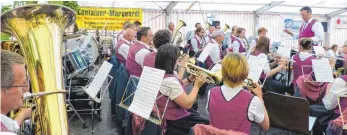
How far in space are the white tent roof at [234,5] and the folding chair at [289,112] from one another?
871 centimetres

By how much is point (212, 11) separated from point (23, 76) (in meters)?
11.7

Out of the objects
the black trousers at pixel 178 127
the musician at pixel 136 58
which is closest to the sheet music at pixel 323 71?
the black trousers at pixel 178 127

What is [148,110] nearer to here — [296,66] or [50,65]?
[50,65]

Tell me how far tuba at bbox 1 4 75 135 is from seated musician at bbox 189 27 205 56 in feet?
19.3

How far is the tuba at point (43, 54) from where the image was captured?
1574mm

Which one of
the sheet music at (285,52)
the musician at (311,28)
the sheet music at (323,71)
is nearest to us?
the sheet music at (323,71)

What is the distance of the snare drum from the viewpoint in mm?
4098

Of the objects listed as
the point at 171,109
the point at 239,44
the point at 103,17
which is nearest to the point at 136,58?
the point at 171,109

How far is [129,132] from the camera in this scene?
281 cm

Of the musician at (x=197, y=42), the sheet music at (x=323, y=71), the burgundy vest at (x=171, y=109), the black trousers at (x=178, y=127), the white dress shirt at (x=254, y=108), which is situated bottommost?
the black trousers at (x=178, y=127)

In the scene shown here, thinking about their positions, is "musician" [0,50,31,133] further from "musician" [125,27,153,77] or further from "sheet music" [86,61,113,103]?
"musician" [125,27,153,77]

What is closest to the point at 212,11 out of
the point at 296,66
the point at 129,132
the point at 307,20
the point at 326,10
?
the point at 326,10

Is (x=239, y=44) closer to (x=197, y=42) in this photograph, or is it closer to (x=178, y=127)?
(x=197, y=42)

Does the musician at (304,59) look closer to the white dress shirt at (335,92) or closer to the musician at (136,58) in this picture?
the white dress shirt at (335,92)
